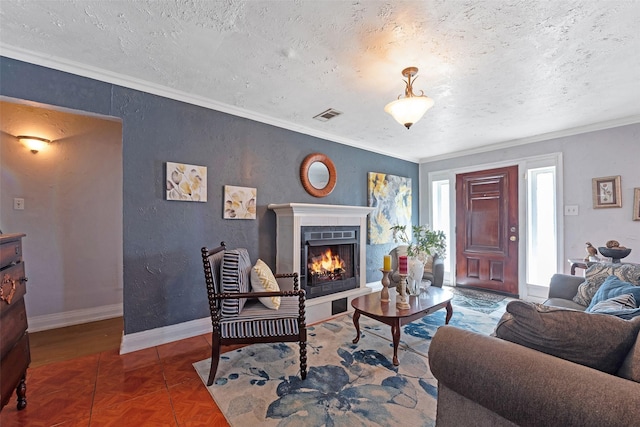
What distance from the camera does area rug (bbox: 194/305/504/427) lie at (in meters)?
1.62

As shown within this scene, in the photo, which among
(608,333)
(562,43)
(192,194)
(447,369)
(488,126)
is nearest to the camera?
(608,333)

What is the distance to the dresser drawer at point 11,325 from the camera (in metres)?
1.30

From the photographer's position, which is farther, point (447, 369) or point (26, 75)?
point (26, 75)

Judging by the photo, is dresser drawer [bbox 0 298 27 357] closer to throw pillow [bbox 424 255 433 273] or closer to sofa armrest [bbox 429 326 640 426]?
sofa armrest [bbox 429 326 640 426]

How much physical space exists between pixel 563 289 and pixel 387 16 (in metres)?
2.83

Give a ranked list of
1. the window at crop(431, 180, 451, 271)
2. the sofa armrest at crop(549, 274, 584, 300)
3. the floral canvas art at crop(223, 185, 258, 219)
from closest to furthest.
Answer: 1. the sofa armrest at crop(549, 274, 584, 300)
2. the floral canvas art at crop(223, 185, 258, 219)
3. the window at crop(431, 180, 451, 271)

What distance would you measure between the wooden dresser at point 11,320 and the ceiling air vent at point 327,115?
8.77 feet

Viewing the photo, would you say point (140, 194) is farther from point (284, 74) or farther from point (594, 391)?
point (594, 391)

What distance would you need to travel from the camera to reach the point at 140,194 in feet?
8.03

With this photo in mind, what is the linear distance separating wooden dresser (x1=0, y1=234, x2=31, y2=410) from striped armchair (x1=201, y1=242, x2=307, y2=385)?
93 centimetres

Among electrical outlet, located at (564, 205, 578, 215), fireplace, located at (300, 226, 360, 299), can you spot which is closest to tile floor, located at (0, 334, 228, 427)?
fireplace, located at (300, 226, 360, 299)

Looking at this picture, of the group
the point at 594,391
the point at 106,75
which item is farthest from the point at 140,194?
the point at 594,391

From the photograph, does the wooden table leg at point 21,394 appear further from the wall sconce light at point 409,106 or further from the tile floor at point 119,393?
the wall sconce light at point 409,106

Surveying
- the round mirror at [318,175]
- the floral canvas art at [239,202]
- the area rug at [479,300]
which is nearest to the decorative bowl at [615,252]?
the area rug at [479,300]
